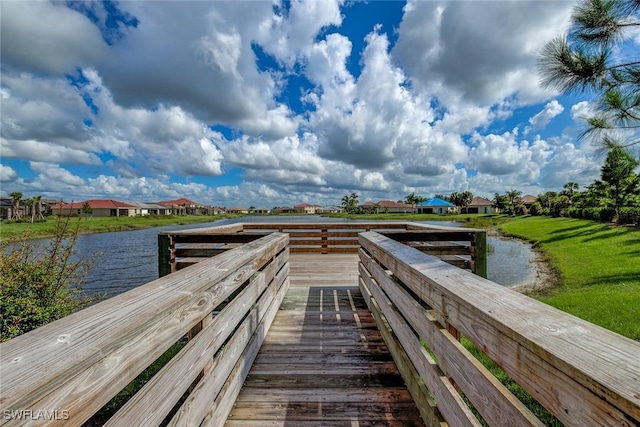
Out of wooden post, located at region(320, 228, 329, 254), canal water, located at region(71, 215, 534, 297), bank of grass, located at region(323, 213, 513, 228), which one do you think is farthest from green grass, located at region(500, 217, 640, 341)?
bank of grass, located at region(323, 213, 513, 228)

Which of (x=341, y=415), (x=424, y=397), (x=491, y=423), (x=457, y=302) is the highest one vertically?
(x=457, y=302)

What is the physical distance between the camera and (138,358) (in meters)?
1.05

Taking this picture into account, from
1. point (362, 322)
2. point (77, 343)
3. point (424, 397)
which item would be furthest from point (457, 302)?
point (362, 322)

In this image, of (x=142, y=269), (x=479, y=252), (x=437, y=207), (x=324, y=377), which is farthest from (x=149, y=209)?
(x=324, y=377)

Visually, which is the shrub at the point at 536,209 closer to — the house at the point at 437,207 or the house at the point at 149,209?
the house at the point at 437,207

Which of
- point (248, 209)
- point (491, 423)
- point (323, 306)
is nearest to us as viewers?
point (491, 423)

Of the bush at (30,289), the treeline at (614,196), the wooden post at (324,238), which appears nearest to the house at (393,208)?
the treeline at (614,196)

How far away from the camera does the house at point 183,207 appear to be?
89.1 m

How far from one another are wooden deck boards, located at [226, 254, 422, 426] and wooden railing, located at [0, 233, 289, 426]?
0.85 feet

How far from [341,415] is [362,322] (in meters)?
1.67

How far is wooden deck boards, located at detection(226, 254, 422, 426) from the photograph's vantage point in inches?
81.1

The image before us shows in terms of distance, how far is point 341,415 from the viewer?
207cm

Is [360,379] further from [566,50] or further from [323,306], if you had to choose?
[566,50]

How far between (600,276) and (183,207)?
98214mm
